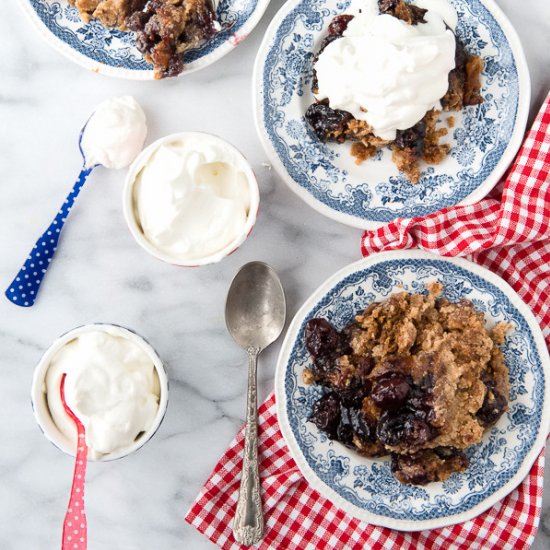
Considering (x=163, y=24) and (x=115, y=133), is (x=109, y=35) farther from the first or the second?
(x=115, y=133)

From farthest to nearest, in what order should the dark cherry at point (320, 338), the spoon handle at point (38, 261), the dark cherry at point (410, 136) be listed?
the spoon handle at point (38, 261) < the dark cherry at point (410, 136) < the dark cherry at point (320, 338)

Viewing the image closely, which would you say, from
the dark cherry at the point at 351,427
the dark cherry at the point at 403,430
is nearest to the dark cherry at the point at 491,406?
the dark cherry at the point at 403,430

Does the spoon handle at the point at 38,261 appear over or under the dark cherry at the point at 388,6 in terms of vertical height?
under

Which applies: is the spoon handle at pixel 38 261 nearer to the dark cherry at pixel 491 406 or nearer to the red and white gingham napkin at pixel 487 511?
the red and white gingham napkin at pixel 487 511

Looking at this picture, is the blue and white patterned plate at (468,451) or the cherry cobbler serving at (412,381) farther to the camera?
the blue and white patterned plate at (468,451)

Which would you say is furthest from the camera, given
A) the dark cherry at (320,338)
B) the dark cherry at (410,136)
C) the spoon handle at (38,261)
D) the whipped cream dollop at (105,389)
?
the spoon handle at (38,261)

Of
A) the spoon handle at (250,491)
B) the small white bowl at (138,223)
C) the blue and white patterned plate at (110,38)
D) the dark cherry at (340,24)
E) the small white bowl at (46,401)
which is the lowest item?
the spoon handle at (250,491)

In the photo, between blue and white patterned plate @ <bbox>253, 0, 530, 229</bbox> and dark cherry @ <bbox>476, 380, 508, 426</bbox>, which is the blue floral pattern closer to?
blue and white patterned plate @ <bbox>253, 0, 530, 229</bbox>
